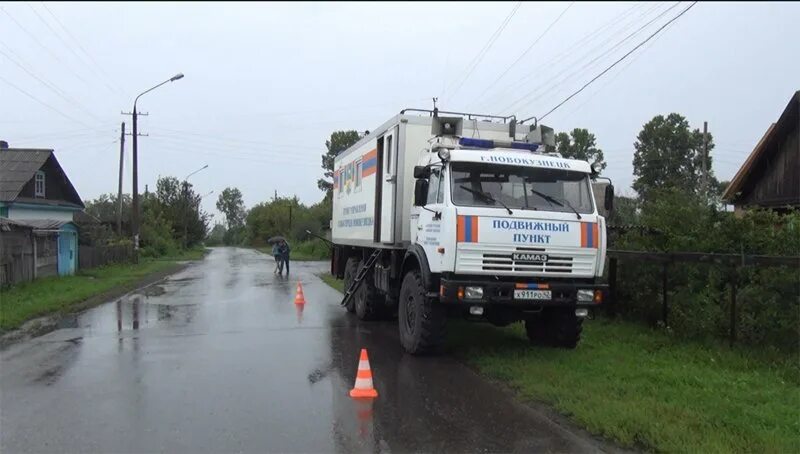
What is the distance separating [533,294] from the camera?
769cm

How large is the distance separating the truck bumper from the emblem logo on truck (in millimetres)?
269

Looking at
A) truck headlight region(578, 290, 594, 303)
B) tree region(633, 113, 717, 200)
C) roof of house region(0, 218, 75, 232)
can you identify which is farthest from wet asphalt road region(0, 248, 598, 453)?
tree region(633, 113, 717, 200)

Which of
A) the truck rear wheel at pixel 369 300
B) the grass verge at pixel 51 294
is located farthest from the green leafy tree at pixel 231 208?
the truck rear wheel at pixel 369 300

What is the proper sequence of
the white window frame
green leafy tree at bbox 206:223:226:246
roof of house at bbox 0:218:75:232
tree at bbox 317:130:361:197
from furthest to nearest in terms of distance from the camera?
green leafy tree at bbox 206:223:226:246
tree at bbox 317:130:361:197
the white window frame
roof of house at bbox 0:218:75:232

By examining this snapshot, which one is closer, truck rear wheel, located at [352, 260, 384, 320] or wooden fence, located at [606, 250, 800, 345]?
wooden fence, located at [606, 250, 800, 345]

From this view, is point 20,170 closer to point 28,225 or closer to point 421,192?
point 28,225

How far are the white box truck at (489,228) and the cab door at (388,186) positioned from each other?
26mm

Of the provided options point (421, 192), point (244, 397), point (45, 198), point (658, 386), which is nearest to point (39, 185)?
point (45, 198)

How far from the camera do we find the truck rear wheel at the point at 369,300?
11.8 meters

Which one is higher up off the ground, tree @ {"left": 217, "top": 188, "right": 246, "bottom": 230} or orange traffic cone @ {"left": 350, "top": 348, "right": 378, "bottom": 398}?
tree @ {"left": 217, "top": 188, "right": 246, "bottom": 230}

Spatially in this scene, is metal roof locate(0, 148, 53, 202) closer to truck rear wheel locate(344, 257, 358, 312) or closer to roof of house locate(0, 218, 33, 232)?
roof of house locate(0, 218, 33, 232)

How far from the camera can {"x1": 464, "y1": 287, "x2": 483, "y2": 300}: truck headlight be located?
750 cm

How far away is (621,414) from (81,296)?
48.2ft

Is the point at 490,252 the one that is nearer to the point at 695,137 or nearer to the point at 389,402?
the point at 389,402
